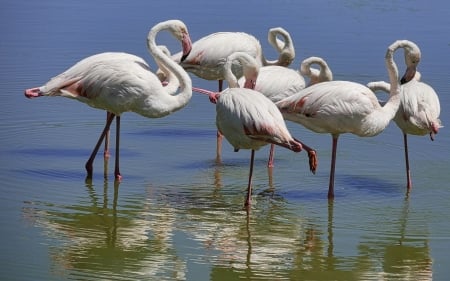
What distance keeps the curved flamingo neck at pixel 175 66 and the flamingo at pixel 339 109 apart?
863mm

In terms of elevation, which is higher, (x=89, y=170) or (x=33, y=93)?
(x=33, y=93)

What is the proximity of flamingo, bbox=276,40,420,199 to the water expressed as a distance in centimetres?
58

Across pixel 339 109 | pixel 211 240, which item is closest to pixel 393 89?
pixel 339 109

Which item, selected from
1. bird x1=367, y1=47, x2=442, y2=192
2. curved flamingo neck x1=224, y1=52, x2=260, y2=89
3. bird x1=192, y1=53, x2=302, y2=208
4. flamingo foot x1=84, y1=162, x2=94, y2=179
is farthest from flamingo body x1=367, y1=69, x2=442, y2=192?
flamingo foot x1=84, y1=162, x2=94, y2=179

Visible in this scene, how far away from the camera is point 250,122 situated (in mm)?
8484

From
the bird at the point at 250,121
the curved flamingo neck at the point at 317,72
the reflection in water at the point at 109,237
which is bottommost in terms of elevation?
the reflection in water at the point at 109,237

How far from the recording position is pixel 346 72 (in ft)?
45.6

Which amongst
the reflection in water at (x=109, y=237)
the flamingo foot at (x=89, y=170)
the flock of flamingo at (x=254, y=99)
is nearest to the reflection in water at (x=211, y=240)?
the reflection in water at (x=109, y=237)

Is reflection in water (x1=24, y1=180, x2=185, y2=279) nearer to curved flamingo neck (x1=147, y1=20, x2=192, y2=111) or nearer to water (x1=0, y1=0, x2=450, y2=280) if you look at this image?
water (x1=0, y1=0, x2=450, y2=280)

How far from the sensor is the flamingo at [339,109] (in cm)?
903

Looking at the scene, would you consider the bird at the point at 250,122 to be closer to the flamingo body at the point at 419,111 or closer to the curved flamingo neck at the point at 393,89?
the curved flamingo neck at the point at 393,89

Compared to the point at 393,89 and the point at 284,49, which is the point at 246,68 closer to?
the point at 393,89

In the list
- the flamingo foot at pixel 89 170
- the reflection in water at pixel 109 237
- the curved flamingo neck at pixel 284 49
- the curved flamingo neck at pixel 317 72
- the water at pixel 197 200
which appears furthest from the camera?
the curved flamingo neck at pixel 284 49

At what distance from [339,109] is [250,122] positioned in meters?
0.91
